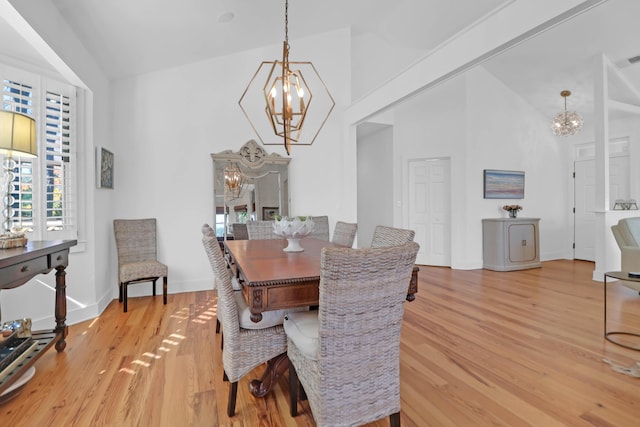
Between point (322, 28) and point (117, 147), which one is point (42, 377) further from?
point (322, 28)

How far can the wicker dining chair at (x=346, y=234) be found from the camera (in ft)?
9.36

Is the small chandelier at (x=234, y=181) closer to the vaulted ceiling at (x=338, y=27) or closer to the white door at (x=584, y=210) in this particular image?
the vaulted ceiling at (x=338, y=27)

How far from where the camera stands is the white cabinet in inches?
207

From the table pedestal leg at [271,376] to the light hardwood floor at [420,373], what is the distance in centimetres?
6

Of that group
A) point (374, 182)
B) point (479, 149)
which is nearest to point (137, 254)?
point (374, 182)

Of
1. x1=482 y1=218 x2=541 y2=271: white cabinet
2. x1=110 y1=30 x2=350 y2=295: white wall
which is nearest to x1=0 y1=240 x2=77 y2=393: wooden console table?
x1=110 y1=30 x2=350 y2=295: white wall

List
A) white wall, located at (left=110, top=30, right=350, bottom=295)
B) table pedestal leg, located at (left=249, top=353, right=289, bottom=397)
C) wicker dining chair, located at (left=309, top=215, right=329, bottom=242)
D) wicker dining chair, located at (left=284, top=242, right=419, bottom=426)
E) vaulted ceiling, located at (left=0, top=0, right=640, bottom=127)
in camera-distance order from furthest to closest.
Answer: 1. white wall, located at (left=110, top=30, right=350, bottom=295)
2. wicker dining chair, located at (left=309, top=215, right=329, bottom=242)
3. vaulted ceiling, located at (left=0, top=0, right=640, bottom=127)
4. table pedestal leg, located at (left=249, top=353, right=289, bottom=397)
5. wicker dining chair, located at (left=284, top=242, right=419, bottom=426)

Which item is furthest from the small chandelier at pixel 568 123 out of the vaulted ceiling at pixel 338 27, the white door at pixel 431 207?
the white door at pixel 431 207

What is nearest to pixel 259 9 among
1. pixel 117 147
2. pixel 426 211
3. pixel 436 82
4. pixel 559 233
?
pixel 436 82

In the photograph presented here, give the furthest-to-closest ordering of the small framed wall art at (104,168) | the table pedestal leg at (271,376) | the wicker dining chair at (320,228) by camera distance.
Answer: the wicker dining chair at (320,228) → the small framed wall art at (104,168) → the table pedestal leg at (271,376)

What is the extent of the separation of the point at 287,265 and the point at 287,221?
0.48 metres

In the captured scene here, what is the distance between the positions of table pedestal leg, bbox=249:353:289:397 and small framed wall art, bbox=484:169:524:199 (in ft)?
16.5

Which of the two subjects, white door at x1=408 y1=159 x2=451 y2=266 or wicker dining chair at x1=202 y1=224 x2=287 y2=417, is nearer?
wicker dining chair at x1=202 y1=224 x2=287 y2=417

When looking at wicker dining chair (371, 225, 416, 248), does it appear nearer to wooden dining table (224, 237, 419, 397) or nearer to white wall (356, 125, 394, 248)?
wooden dining table (224, 237, 419, 397)
